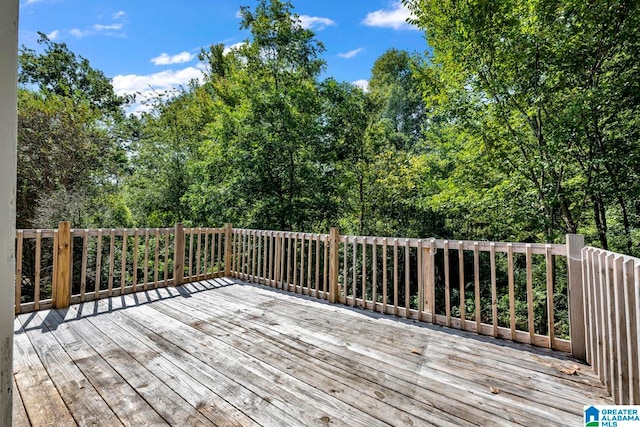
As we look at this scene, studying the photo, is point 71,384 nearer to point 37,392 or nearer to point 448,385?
point 37,392

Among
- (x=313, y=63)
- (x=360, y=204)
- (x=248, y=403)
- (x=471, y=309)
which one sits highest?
(x=313, y=63)

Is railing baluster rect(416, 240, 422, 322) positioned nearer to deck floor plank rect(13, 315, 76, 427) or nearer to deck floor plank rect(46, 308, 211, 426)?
deck floor plank rect(46, 308, 211, 426)

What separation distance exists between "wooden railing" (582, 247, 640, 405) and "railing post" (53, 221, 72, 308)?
515 centimetres

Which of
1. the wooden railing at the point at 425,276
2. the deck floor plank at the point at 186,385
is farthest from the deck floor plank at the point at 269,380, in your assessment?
the wooden railing at the point at 425,276

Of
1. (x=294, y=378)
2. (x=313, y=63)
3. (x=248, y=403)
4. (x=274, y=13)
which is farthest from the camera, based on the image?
(x=313, y=63)

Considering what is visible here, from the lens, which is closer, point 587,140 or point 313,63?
point 587,140

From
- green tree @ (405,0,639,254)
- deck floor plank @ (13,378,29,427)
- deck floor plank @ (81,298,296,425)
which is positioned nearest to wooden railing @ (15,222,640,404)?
deck floor plank @ (81,298,296,425)

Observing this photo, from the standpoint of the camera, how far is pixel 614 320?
6.01 ft

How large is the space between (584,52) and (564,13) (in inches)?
24.5

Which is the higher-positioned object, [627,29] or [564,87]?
[627,29]

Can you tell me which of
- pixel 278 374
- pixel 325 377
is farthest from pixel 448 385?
pixel 278 374

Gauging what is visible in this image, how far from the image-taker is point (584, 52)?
4246 millimetres

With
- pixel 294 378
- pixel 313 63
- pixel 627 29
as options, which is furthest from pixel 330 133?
pixel 294 378

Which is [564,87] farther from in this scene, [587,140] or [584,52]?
[587,140]
